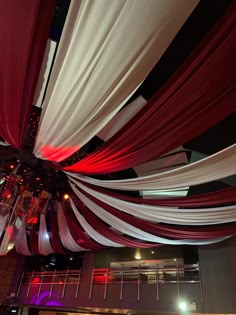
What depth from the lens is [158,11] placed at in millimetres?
Answer: 1315

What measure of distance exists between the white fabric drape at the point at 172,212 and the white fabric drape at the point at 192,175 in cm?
40

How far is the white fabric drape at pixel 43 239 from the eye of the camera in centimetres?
618

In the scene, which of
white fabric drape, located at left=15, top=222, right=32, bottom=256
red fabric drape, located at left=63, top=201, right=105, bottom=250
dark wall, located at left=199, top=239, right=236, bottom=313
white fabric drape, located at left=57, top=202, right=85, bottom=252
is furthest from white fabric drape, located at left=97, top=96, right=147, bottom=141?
white fabric drape, located at left=15, top=222, right=32, bottom=256

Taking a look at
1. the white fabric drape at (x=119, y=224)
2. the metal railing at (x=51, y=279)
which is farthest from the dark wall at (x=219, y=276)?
the metal railing at (x=51, y=279)

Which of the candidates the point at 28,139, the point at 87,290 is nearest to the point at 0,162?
the point at 28,139

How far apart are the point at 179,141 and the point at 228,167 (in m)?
0.67

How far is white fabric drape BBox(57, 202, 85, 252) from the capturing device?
546 cm

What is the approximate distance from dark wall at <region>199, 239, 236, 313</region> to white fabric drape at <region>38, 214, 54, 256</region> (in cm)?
399

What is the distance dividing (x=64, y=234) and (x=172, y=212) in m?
3.71

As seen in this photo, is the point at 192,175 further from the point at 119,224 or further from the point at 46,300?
the point at 46,300

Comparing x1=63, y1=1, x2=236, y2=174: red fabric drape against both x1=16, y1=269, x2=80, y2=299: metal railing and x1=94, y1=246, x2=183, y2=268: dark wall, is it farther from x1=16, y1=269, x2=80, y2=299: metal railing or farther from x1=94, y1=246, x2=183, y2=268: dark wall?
x1=16, y1=269, x2=80, y2=299: metal railing

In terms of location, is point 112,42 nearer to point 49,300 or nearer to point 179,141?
point 179,141

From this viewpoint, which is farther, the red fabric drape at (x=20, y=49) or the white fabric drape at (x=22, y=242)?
the white fabric drape at (x=22, y=242)

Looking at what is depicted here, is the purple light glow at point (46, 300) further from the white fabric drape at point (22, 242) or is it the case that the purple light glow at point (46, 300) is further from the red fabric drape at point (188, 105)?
the red fabric drape at point (188, 105)
